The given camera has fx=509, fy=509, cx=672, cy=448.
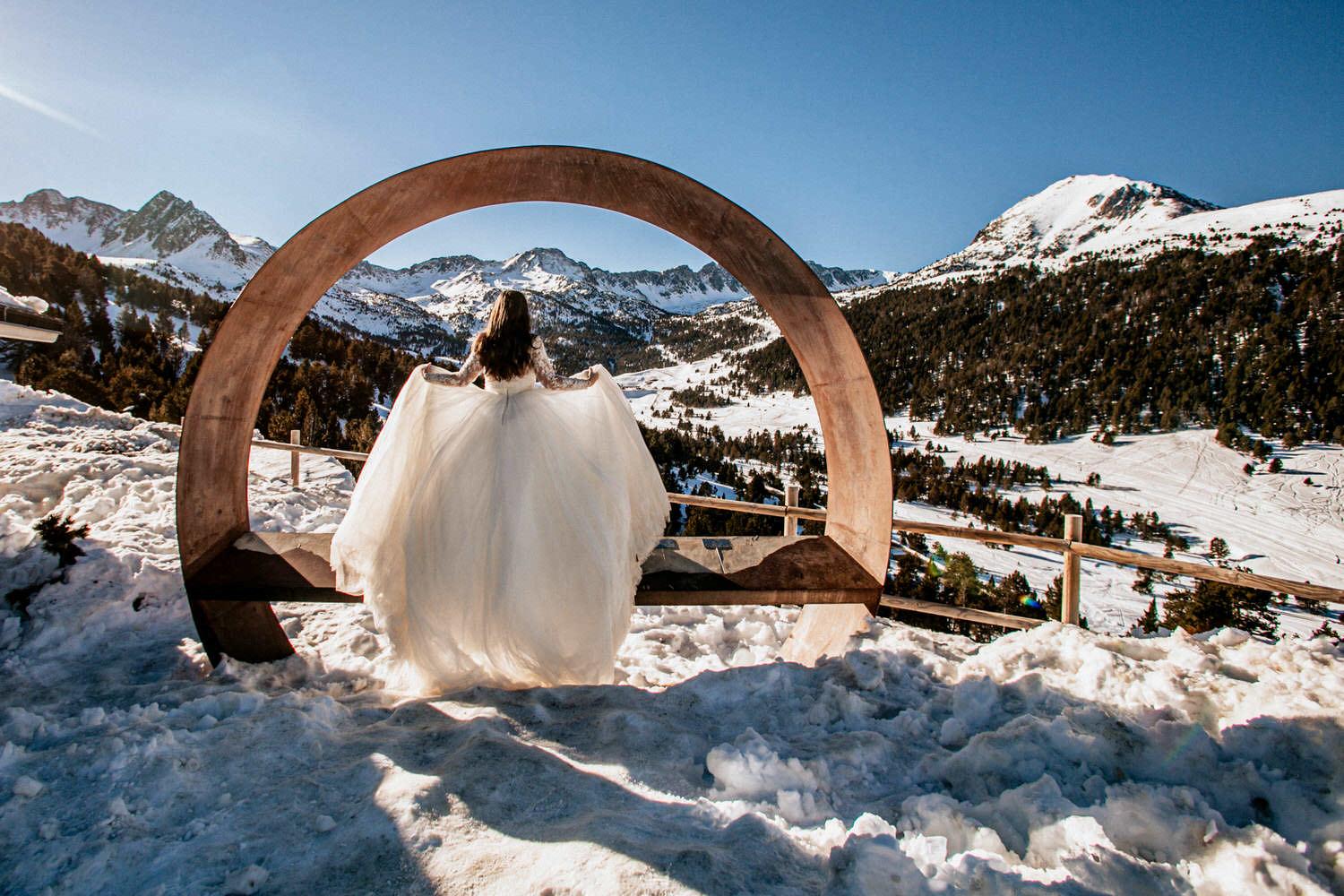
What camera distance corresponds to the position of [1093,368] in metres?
46.8

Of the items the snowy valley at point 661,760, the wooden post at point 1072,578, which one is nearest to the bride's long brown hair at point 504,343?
the snowy valley at point 661,760

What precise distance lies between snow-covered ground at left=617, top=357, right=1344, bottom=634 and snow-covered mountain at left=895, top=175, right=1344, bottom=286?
165 feet

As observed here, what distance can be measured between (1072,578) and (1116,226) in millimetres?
156552

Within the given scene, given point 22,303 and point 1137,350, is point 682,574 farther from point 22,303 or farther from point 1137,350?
point 1137,350

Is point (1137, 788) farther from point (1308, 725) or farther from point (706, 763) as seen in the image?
point (706, 763)

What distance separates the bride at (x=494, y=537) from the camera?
294cm

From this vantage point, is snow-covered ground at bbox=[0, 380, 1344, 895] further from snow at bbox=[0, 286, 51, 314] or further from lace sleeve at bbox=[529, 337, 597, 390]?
snow at bbox=[0, 286, 51, 314]

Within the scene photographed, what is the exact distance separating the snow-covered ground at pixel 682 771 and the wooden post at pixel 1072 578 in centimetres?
141

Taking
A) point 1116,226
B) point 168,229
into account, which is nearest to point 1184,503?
point 1116,226

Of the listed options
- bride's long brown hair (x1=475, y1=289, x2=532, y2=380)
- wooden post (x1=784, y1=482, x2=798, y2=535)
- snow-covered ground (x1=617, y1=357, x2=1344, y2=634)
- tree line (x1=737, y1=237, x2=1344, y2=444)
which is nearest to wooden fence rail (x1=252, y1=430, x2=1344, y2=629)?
wooden post (x1=784, y1=482, x2=798, y2=535)

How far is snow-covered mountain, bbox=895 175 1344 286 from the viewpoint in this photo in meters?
66.6

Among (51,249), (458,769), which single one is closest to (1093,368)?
(458,769)

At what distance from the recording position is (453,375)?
10.6ft

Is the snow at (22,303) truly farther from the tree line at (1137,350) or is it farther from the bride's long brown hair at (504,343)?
the tree line at (1137,350)
